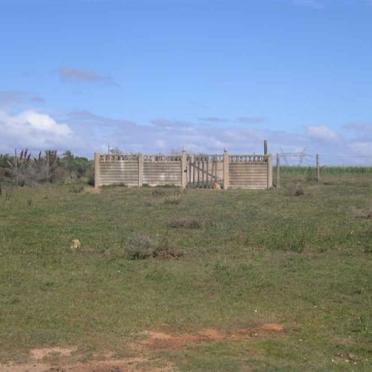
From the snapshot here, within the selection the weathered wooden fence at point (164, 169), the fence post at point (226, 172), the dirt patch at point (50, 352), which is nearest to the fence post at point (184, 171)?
the weathered wooden fence at point (164, 169)

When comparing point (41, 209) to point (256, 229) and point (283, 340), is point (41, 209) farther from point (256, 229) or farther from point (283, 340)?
point (283, 340)

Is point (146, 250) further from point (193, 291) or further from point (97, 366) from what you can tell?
point (97, 366)

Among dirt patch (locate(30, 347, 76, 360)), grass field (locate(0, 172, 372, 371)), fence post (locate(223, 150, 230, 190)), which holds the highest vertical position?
fence post (locate(223, 150, 230, 190))

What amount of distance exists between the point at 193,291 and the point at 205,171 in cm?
2667

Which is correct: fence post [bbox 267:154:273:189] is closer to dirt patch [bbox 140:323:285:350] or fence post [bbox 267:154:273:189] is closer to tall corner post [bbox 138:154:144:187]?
tall corner post [bbox 138:154:144:187]

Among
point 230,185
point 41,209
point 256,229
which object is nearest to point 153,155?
point 230,185

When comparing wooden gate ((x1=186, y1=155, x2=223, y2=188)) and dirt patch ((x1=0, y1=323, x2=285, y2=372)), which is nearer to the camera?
dirt patch ((x1=0, y1=323, x2=285, y2=372))

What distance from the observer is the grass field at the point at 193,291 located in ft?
24.1

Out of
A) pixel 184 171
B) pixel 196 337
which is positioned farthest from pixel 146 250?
pixel 184 171

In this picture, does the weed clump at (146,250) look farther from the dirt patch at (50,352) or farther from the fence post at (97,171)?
the fence post at (97,171)

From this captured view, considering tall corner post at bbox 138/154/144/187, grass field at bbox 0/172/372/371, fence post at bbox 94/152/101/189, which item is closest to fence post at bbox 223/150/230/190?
tall corner post at bbox 138/154/144/187

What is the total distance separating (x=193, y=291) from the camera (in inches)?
407

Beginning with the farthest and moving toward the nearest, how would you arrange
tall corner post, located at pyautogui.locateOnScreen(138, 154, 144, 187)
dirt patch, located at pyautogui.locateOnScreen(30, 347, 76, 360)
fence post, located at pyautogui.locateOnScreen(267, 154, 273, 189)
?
tall corner post, located at pyautogui.locateOnScreen(138, 154, 144, 187)
fence post, located at pyautogui.locateOnScreen(267, 154, 273, 189)
dirt patch, located at pyautogui.locateOnScreen(30, 347, 76, 360)

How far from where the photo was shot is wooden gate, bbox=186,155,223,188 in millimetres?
36812
